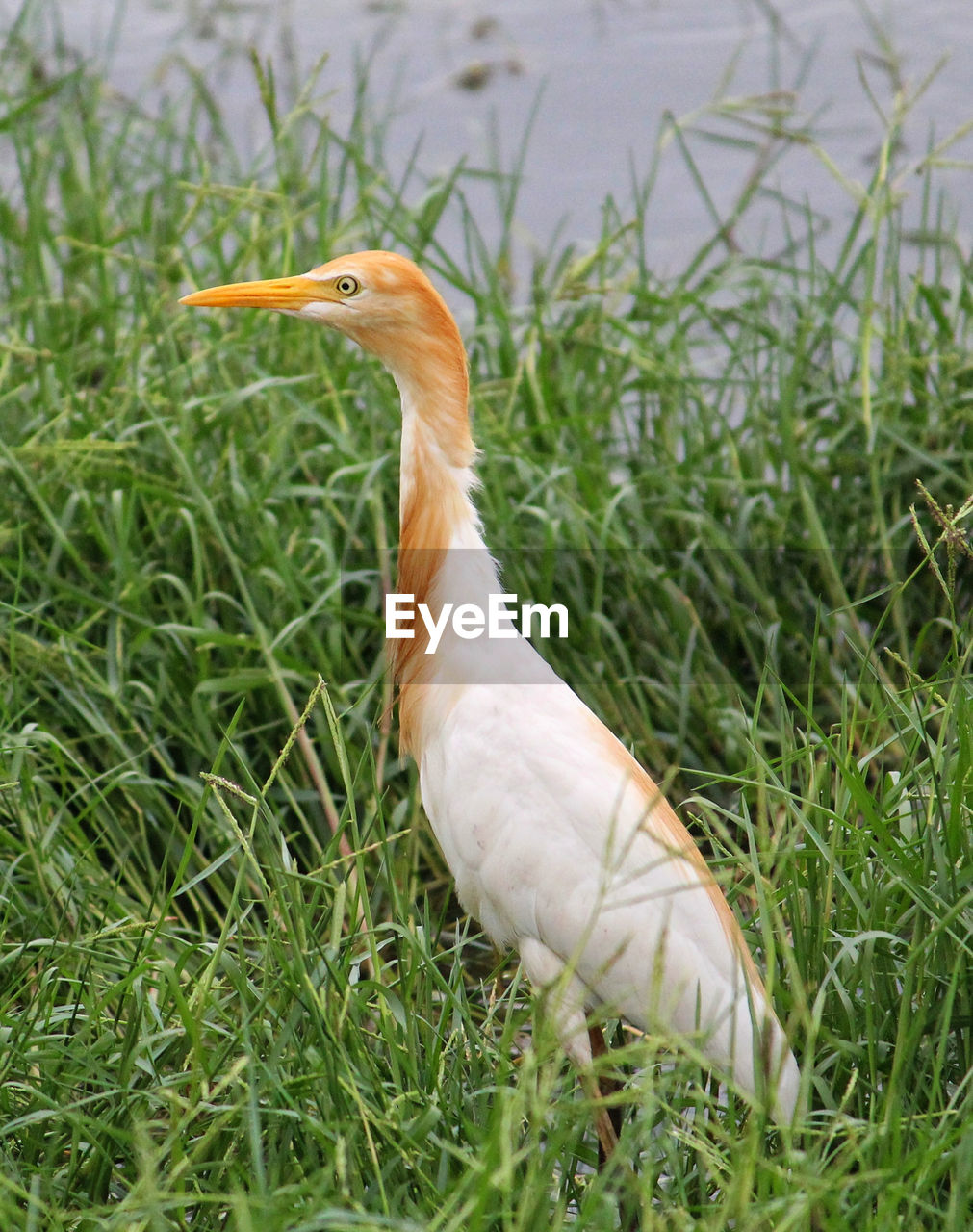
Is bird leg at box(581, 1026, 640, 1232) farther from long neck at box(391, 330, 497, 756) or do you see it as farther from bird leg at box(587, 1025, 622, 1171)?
long neck at box(391, 330, 497, 756)

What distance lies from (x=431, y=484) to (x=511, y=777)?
0.51 metres

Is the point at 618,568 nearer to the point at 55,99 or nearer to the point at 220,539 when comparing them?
the point at 220,539

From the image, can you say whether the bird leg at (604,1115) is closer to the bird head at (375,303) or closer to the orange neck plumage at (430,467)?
the orange neck plumage at (430,467)

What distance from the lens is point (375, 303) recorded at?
7.80 feet

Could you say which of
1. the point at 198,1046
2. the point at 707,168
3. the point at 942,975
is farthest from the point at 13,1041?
the point at 707,168

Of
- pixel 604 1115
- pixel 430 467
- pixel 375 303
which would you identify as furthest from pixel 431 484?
pixel 604 1115

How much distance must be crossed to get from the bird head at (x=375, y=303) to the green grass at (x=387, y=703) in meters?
0.67

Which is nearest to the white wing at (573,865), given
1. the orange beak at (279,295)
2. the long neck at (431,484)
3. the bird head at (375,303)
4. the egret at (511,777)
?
the egret at (511,777)

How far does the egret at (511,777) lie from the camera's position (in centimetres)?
217

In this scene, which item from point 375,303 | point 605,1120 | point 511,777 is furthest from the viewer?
point 375,303

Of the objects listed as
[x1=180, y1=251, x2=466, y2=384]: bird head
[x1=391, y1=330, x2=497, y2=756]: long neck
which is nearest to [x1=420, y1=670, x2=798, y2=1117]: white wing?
[x1=391, y1=330, x2=497, y2=756]: long neck

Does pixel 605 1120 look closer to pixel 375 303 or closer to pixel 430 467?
pixel 430 467

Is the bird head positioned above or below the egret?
above

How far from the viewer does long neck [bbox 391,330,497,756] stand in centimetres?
240
